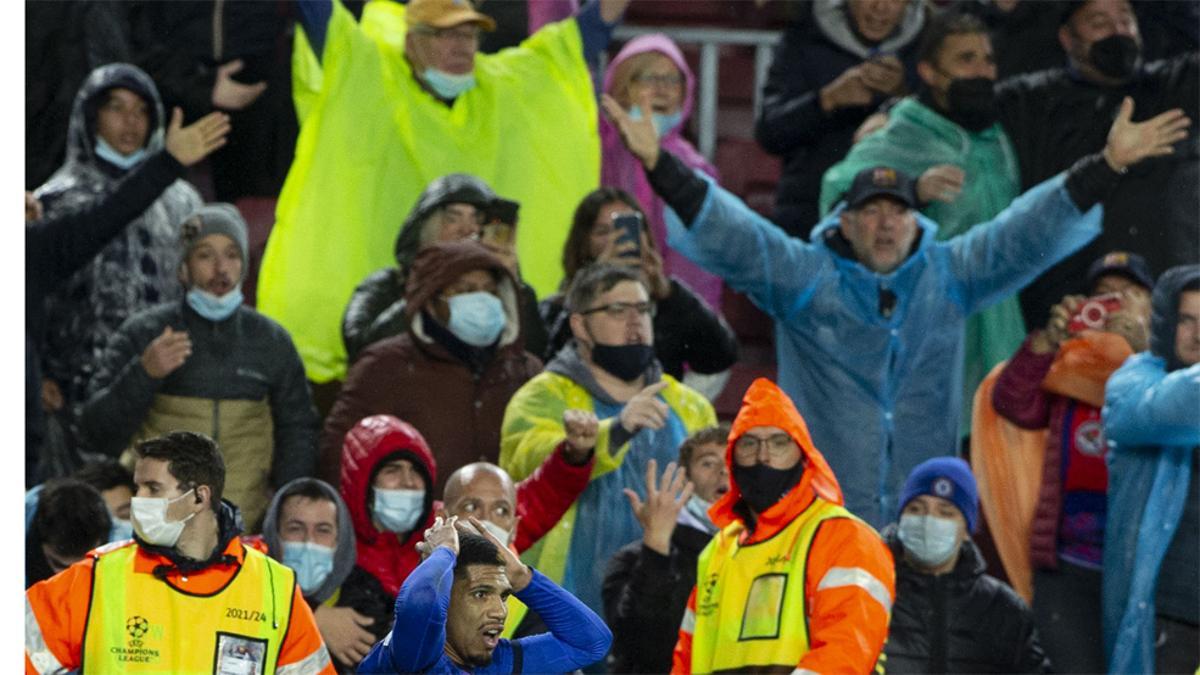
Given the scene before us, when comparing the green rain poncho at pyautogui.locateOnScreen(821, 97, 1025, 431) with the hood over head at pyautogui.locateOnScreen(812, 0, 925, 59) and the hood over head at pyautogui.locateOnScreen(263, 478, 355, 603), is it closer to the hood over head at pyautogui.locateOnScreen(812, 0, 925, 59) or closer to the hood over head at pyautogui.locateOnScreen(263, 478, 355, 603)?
the hood over head at pyautogui.locateOnScreen(812, 0, 925, 59)

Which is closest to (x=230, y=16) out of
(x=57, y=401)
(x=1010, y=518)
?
(x=57, y=401)

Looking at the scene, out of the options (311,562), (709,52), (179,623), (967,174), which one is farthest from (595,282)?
(709,52)

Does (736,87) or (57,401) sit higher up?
(736,87)

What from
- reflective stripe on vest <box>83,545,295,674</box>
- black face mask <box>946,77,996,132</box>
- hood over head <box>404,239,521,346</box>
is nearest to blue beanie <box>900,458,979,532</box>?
hood over head <box>404,239,521,346</box>

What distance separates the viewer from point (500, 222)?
10086mm

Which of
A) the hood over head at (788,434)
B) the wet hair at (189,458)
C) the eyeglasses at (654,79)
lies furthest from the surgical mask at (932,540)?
the eyeglasses at (654,79)

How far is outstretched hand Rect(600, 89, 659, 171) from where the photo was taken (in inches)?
391

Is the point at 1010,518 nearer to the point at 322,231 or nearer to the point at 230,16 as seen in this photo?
the point at 322,231

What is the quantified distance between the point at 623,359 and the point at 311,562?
141cm

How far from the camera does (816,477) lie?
803 centimetres

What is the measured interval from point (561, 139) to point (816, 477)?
11.1 ft

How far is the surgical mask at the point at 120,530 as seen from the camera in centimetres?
890

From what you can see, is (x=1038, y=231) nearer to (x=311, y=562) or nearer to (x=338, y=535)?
(x=338, y=535)

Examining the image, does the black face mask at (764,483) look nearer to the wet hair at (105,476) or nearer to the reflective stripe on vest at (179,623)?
the reflective stripe on vest at (179,623)
